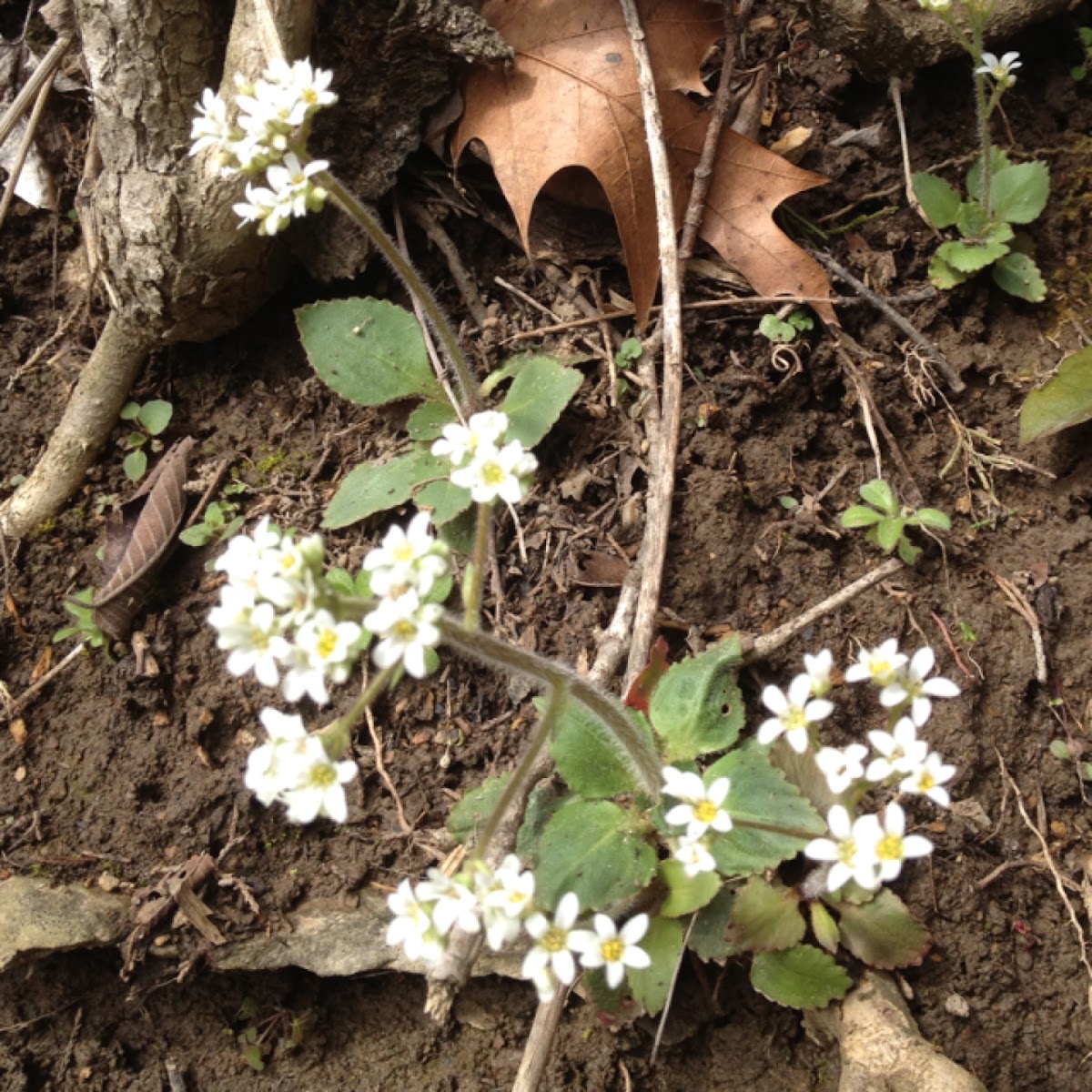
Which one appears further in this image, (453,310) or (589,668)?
(453,310)

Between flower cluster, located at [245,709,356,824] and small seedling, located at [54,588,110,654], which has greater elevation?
flower cluster, located at [245,709,356,824]

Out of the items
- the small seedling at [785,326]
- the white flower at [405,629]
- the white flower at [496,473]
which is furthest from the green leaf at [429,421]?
the white flower at [405,629]

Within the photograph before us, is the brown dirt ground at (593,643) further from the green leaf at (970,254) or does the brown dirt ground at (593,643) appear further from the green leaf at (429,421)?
the green leaf at (429,421)

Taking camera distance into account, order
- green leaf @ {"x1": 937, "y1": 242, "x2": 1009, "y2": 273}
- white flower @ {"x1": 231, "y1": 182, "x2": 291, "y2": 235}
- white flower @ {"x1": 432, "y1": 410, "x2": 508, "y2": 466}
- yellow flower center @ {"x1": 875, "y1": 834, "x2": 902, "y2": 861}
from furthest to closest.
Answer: green leaf @ {"x1": 937, "y1": 242, "x2": 1009, "y2": 273}, white flower @ {"x1": 231, "y1": 182, "x2": 291, "y2": 235}, white flower @ {"x1": 432, "y1": 410, "x2": 508, "y2": 466}, yellow flower center @ {"x1": 875, "y1": 834, "x2": 902, "y2": 861}

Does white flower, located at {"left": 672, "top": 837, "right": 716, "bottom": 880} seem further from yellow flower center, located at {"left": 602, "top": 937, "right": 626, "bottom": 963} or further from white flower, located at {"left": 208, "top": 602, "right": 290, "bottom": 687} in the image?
white flower, located at {"left": 208, "top": 602, "right": 290, "bottom": 687}

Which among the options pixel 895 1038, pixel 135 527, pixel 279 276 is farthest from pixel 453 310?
pixel 895 1038

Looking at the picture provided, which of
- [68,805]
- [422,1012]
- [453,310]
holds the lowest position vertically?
[422,1012]

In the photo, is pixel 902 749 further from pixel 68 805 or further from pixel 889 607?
pixel 68 805

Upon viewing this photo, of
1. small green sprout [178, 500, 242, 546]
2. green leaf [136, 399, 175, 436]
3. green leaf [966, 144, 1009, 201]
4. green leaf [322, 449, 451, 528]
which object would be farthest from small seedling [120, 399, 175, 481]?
green leaf [966, 144, 1009, 201]
